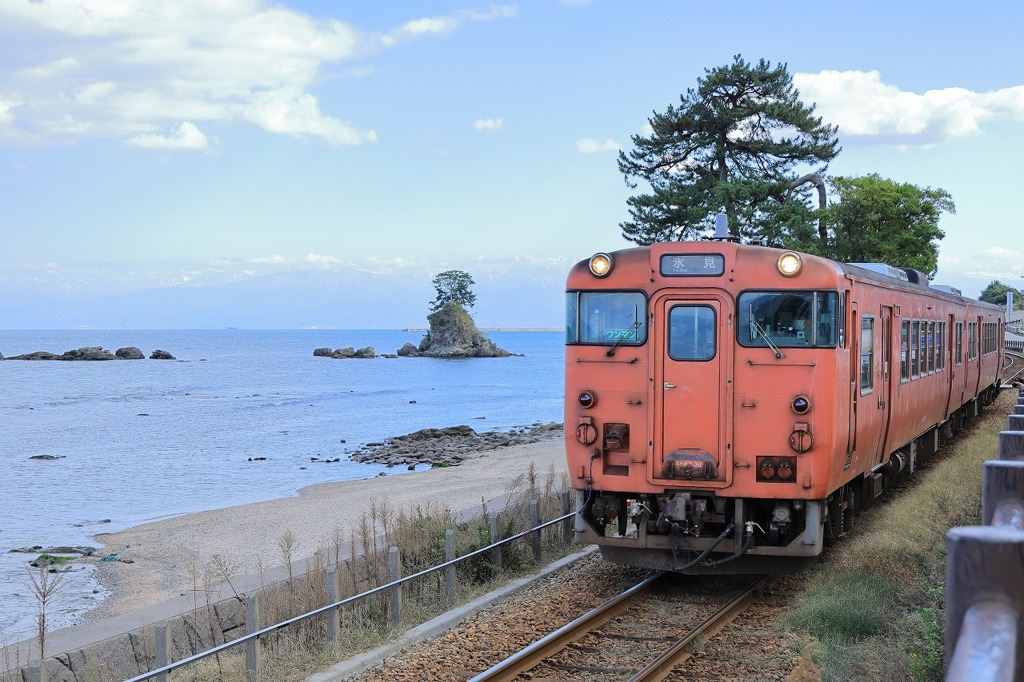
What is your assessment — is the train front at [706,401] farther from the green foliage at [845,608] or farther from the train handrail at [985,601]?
the train handrail at [985,601]

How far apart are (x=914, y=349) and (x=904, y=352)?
86 centimetres

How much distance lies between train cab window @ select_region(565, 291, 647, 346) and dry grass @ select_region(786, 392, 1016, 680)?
3.03 metres

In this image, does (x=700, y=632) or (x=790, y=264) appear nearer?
(x=700, y=632)

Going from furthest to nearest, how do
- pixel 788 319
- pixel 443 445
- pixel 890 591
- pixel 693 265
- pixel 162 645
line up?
1. pixel 443 445
2. pixel 693 265
3. pixel 788 319
4. pixel 890 591
5. pixel 162 645

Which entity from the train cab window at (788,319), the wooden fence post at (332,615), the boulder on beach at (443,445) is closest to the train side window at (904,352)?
the train cab window at (788,319)

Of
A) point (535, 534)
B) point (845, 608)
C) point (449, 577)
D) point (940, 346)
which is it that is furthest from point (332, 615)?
point (940, 346)

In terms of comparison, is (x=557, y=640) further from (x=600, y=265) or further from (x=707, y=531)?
(x=600, y=265)

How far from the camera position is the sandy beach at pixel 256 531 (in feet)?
68.6

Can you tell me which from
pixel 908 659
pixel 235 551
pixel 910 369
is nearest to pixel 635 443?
pixel 908 659

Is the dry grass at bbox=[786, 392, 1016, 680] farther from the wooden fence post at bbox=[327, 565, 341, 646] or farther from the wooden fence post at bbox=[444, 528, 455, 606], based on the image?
the wooden fence post at bbox=[327, 565, 341, 646]

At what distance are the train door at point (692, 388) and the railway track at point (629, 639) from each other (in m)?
1.29

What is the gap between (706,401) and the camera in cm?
1025

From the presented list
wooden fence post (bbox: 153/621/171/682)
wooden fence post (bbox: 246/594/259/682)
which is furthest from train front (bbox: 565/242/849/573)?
wooden fence post (bbox: 153/621/171/682)

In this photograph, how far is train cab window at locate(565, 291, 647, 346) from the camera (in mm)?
10500
